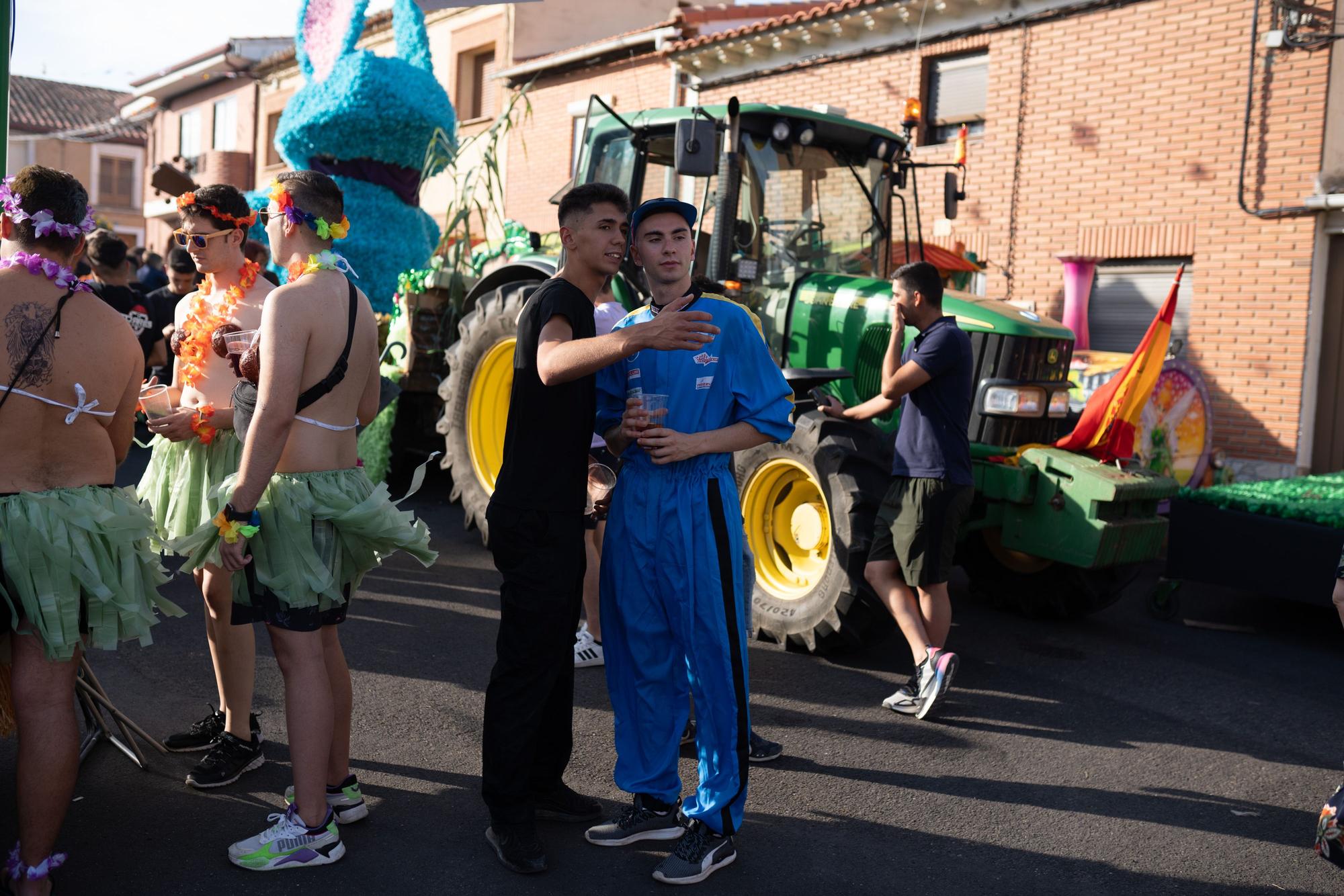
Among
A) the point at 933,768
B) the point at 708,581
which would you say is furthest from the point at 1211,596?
the point at 708,581

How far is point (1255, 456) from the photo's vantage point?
9.84m

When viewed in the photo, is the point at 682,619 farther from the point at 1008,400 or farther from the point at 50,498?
the point at 1008,400

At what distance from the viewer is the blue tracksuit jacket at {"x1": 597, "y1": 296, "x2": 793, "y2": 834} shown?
3125mm

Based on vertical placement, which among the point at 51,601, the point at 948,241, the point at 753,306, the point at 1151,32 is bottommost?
the point at 51,601

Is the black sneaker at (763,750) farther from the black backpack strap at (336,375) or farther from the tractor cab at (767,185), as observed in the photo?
the tractor cab at (767,185)

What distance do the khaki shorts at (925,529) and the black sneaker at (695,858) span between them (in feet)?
5.63

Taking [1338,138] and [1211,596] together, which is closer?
[1211,596]

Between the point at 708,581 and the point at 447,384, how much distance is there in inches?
164

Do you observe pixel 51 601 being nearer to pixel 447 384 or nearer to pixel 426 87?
pixel 447 384

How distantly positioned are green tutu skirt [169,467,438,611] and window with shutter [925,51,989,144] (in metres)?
9.65

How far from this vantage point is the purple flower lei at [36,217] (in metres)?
2.77

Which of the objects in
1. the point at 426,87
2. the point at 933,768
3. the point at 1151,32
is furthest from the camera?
the point at 1151,32

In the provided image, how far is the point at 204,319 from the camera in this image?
→ 366 cm

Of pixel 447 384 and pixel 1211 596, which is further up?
pixel 447 384
